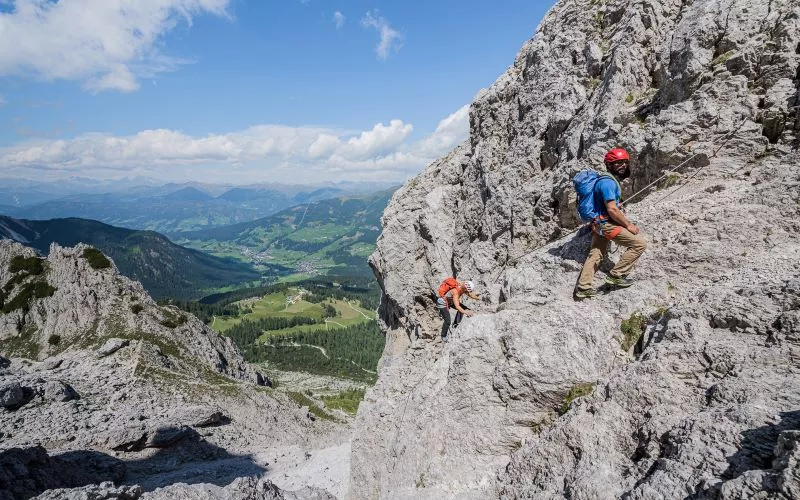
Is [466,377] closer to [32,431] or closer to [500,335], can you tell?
[500,335]

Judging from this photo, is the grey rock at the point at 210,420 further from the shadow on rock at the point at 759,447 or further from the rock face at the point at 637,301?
the shadow on rock at the point at 759,447

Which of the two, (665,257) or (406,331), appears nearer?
(665,257)

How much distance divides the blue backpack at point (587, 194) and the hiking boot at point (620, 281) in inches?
77.7

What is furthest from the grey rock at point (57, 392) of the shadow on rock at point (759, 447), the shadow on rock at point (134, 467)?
the shadow on rock at point (759, 447)

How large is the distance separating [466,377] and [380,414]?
666 cm

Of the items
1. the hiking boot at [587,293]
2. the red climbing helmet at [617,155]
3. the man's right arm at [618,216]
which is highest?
the red climbing helmet at [617,155]

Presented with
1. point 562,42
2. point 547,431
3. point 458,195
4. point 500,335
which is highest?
point 562,42

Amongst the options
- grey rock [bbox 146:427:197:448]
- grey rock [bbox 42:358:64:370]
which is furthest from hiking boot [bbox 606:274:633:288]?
grey rock [bbox 42:358:64:370]

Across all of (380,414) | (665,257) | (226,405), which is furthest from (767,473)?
(226,405)

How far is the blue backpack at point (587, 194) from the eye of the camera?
13.1 metres

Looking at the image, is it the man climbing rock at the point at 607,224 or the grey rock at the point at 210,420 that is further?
the grey rock at the point at 210,420

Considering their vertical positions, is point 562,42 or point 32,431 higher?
point 562,42

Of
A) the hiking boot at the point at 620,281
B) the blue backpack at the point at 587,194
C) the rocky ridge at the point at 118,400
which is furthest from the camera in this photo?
the rocky ridge at the point at 118,400

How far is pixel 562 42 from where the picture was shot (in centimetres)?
2105
